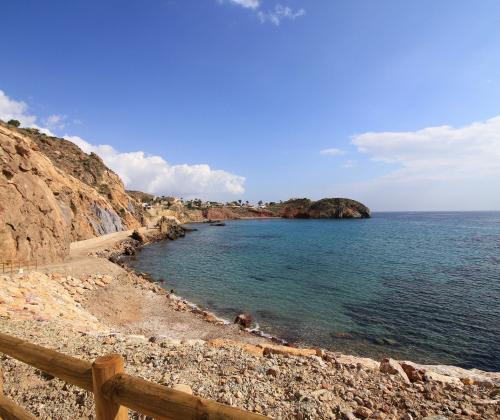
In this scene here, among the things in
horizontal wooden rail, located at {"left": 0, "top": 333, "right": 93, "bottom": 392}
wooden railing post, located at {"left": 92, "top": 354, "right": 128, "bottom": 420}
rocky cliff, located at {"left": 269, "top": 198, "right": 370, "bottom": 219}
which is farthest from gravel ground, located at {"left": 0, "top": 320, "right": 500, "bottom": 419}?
rocky cliff, located at {"left": 269, "top": 198, "right": 370, "bottom": 219}

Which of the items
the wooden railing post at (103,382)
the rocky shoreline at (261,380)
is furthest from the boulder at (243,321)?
the wooden railing post at (103,382)

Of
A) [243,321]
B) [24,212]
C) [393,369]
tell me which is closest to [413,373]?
[393,369]

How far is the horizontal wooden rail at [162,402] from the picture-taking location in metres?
2.21

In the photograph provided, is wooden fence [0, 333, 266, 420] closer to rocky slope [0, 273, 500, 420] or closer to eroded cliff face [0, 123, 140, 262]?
rocky slope [0, 273, 500, 420]

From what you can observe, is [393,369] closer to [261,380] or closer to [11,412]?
[261,380]

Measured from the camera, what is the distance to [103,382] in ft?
8.87

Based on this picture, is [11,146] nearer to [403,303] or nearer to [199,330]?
[199,330]

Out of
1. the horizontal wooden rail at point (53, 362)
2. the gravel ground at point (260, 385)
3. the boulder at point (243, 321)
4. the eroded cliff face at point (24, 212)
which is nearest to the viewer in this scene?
the horizontal wooden rail at point (53, 362)

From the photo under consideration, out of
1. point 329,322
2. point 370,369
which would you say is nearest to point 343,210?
point 329,322

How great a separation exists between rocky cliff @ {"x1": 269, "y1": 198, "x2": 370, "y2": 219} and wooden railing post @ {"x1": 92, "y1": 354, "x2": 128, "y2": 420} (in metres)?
166

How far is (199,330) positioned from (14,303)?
8873mm

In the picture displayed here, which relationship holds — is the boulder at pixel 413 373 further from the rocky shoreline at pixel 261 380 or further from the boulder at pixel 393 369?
the boulder at pixel 393 369

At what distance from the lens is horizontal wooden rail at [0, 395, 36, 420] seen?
11.3 feet

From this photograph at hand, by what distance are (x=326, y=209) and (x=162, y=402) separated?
167 metres
